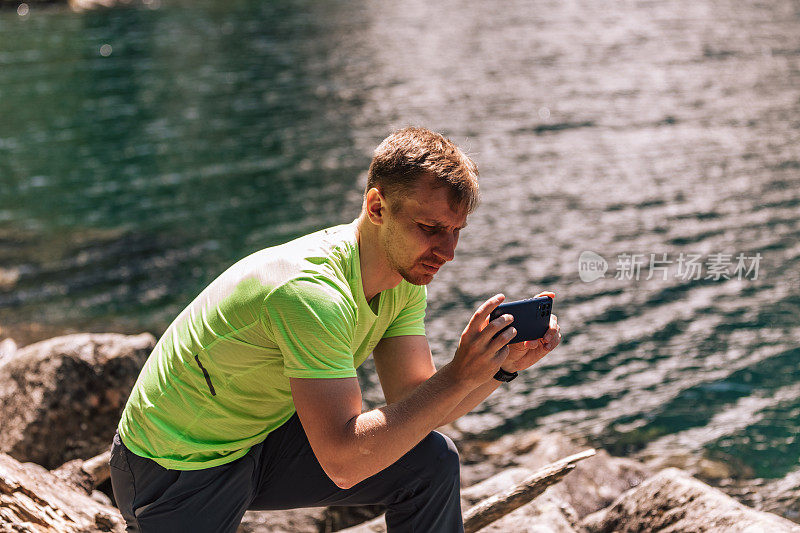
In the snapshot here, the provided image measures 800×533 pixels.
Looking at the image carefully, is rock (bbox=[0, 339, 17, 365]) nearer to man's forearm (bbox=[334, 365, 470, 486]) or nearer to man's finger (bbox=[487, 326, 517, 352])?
man's forearm (bbox=[334, 365, 470, 486])

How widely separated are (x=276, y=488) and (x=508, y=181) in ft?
49.2

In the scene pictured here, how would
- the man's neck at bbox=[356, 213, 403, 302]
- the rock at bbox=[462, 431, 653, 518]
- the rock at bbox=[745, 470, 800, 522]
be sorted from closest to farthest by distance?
the man's neck at bbox=[356, 213, 403, 302], the rock at bbox=[462, 431, 653, 518], the rock at bbox=[745, 470, 800, 522]

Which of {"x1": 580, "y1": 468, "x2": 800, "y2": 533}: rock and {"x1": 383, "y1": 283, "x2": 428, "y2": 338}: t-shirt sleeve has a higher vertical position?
{"x1": 383, "y1": 283, "x2": 428, "y2": 338}: t-shirt sleeve

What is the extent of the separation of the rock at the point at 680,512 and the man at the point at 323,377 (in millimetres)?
2413

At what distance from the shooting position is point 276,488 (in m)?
4.70

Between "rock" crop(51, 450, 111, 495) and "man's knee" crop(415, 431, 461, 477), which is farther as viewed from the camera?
"rock" crop(51, 450, 111, 495)

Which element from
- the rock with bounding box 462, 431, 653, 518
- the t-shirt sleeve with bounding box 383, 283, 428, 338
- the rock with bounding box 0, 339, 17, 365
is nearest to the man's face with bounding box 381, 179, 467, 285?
the t-shirt sleeve with bounding box 383, 283, 428, 338

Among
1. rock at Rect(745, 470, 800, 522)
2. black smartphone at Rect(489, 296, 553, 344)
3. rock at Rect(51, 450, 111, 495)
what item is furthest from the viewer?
rock at Rect(745, 470, 800, 522)

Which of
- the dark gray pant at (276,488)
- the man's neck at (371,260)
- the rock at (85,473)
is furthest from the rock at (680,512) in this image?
the rock at (85,473)

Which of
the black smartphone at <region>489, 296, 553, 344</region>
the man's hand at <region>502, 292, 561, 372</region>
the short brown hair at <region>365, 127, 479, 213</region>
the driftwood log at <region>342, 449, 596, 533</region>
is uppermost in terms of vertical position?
the short brown hair at <region>365, 127, 479, 213</region>

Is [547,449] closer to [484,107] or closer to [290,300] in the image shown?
[290,300]

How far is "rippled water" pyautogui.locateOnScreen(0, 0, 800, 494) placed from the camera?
11.2 metres

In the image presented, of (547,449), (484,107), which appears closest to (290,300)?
Result: (547,449)

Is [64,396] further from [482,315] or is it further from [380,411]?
[482,315]
